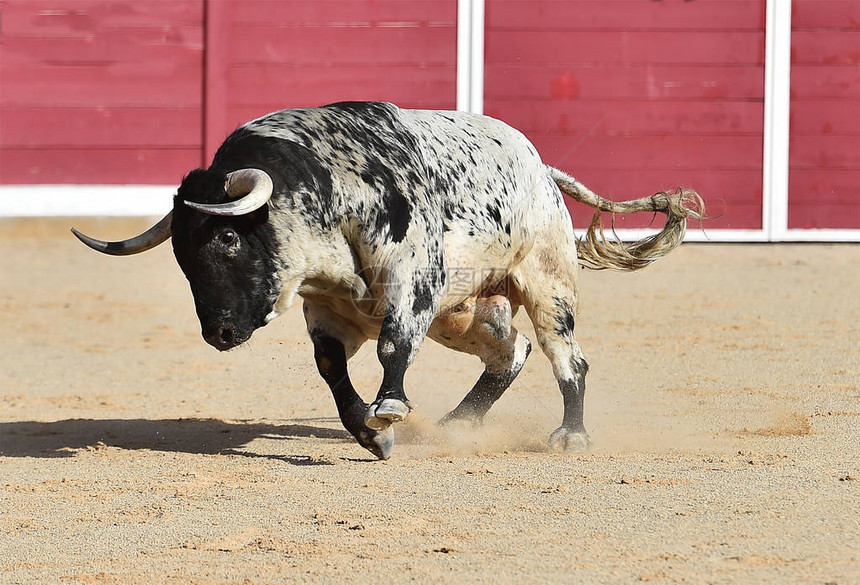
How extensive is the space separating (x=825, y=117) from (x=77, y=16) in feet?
19.5

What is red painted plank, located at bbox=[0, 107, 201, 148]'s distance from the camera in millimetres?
10680

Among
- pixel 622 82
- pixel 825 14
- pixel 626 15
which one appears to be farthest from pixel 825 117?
pixel 626 15

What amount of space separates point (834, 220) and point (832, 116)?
81cm

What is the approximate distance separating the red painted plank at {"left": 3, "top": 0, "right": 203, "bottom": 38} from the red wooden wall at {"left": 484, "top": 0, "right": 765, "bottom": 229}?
8.63ft

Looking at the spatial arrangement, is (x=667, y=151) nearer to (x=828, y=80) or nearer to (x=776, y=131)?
(x=776, y=131)

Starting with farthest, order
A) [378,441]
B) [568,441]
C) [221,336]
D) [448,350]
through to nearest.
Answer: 1. [448,350]
2. [568,441]
3. [378,441]
4. [221,336]

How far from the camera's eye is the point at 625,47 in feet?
34.6

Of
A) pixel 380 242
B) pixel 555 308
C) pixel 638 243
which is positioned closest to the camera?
pixel 380 242

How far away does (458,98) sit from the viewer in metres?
10.5

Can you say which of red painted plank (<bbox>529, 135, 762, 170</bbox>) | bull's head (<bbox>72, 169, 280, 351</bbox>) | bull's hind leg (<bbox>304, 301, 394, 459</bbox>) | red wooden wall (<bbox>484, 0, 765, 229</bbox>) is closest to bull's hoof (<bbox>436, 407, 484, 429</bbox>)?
bull's hind leg (<bbox>304, 301, 394, 459</bbox>)

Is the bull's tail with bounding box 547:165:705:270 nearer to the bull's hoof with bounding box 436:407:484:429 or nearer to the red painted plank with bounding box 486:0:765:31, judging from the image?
the bull's hoof with bounding box 436:407:484:429

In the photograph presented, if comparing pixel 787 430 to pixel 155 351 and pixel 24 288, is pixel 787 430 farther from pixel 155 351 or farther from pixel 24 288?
pixel 24 288

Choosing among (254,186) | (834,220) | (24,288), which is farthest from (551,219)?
(834,220)

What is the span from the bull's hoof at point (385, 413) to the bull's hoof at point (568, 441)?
68cm
